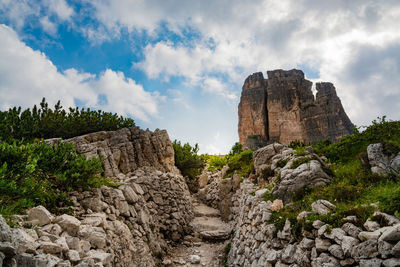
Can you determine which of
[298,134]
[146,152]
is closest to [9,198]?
[146,152]

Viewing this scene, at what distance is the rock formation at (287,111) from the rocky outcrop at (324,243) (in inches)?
1803

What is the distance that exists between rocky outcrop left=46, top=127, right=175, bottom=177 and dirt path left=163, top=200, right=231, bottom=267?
5.87 metres

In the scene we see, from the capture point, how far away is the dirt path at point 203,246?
39.7ft

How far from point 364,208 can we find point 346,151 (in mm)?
7217

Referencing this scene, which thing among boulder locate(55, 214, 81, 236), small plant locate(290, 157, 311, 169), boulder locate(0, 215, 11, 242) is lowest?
boulder locate(55, 214, 81, 236)

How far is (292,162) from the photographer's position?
11000mm

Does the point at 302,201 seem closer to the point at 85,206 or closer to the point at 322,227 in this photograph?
the point at 322,227

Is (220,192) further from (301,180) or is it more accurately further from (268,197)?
(301,180)

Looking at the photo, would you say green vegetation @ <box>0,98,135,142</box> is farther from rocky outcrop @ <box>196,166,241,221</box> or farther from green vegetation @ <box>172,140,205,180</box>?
rocky outcrop @ <box>196,166,241,221</box>

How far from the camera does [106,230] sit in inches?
326

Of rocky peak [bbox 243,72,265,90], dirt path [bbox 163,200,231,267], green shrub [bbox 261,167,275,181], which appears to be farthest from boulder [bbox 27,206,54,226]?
rocky peak [bbox 243,72,265,90]

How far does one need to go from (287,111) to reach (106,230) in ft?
176

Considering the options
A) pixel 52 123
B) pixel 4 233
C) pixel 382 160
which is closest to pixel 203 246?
pixel 382 160

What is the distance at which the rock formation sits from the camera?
5131 centimetres
